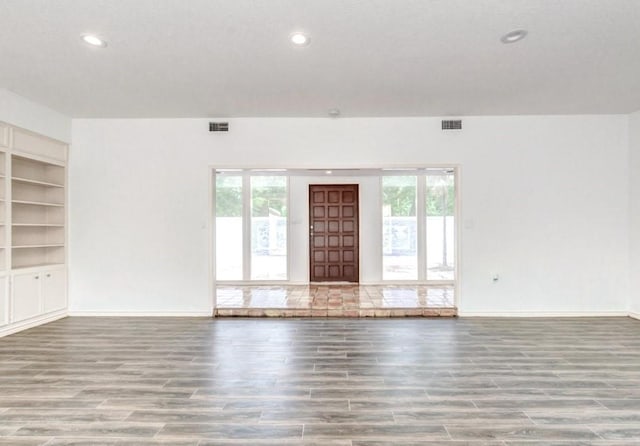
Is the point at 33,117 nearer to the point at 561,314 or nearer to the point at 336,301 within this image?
the point at 336,301

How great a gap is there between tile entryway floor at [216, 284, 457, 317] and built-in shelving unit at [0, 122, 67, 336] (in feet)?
7.06

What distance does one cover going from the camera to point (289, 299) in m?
5.64

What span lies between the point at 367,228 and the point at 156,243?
4.21 metres

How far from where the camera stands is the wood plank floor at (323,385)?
2084 millimetres

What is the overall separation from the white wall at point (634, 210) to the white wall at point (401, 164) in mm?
67

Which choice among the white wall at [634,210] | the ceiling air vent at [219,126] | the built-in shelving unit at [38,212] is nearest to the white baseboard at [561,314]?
the white wall at [634,210]

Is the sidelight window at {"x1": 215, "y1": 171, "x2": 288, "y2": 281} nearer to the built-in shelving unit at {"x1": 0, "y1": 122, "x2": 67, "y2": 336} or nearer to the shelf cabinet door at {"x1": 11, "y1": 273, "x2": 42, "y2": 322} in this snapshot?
the built-in shelving unit at {"x1": 0, "y1": 122, "x2": 67, "y2": 336}

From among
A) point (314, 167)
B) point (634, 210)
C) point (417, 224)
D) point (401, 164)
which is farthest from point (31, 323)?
point (634, 210)

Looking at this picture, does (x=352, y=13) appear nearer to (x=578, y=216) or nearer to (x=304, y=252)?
(x=578, y=216)

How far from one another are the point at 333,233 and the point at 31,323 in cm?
514

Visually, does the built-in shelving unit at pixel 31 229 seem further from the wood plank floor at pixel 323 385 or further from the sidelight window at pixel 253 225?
the sidelight window at pixel 253 225

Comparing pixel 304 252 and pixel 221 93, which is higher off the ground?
pixel 221 93

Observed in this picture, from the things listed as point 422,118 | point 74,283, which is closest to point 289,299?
point 74,283

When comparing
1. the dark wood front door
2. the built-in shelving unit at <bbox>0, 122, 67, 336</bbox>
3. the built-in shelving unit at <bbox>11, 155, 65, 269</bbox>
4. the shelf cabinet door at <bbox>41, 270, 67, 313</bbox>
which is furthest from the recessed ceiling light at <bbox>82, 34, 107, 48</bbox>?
the dark wood front door
